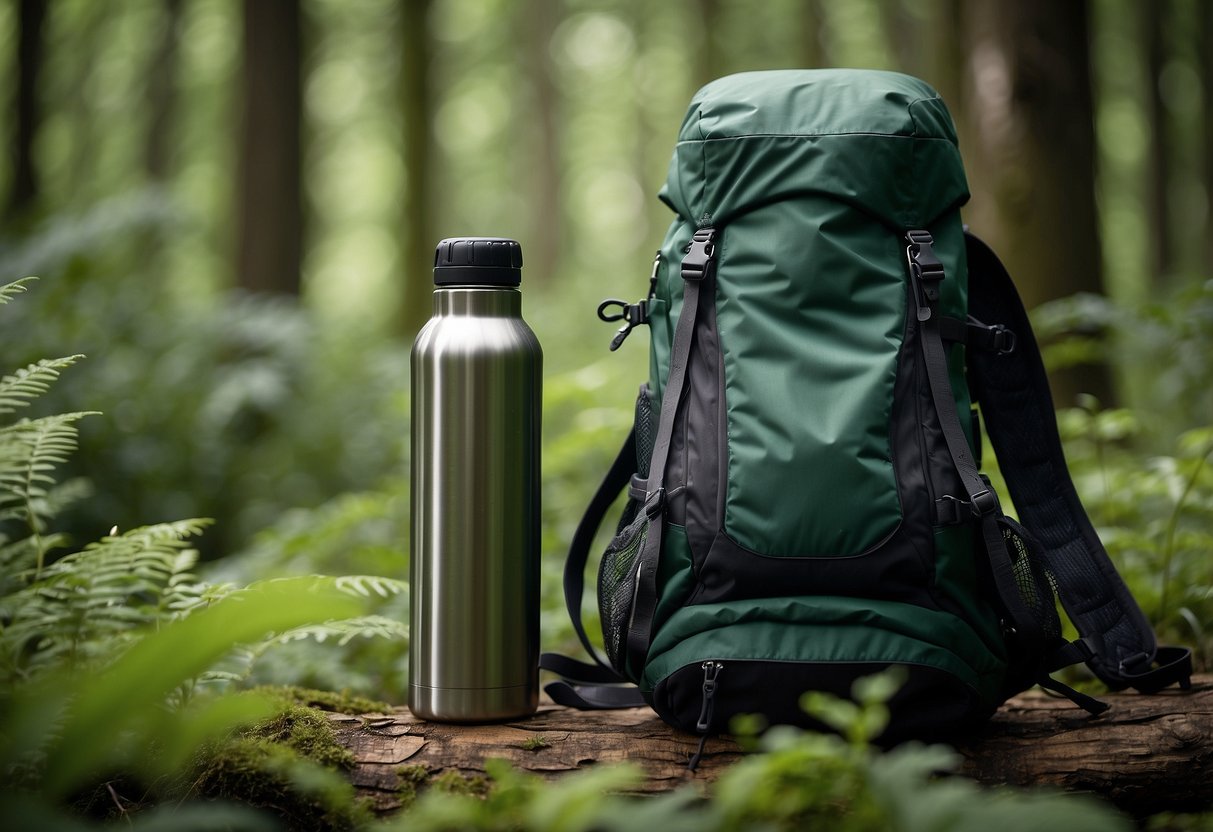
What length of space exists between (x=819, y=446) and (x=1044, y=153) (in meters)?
2.79

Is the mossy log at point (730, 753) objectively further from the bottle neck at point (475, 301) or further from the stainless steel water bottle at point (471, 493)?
the bottle neck at point (475, 301)

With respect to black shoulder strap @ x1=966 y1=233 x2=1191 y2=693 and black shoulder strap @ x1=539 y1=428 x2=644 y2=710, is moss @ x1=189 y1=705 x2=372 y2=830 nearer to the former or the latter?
black shoulder strap @ x1=539 y1=428 x2=644 y2=710

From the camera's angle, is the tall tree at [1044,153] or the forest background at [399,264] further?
the tall tree at [1044,153]

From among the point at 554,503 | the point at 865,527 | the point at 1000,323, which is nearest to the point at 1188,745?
the point at 865,527

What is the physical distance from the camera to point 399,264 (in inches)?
382

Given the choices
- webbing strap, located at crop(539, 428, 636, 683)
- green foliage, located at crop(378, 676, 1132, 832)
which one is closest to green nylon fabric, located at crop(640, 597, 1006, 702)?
green foliage, located at crop(378, 676, 1132, 832)

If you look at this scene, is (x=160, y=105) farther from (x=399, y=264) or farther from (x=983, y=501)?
(x=983, y=501)

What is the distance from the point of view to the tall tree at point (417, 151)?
875cm

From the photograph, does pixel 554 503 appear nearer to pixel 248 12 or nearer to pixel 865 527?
pixel 865 527

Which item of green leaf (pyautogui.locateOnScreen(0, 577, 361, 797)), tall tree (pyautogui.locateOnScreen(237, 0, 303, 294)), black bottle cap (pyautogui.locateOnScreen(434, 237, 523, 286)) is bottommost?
green leaf (pyautogui.locateOnScreen(0, 577, 361, 797))

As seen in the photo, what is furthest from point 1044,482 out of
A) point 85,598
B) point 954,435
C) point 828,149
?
point 85,598

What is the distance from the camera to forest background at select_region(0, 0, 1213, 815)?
3.69 metres

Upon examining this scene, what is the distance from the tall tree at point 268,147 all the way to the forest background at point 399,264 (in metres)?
0.02

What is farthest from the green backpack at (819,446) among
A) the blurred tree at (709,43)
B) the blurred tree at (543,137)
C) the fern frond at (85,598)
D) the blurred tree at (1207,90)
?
the blurred tree at (543,137)
